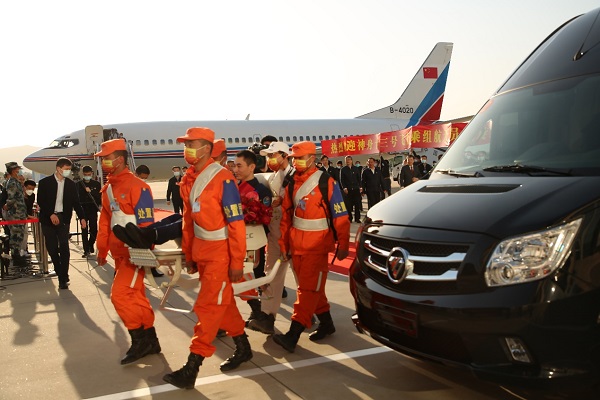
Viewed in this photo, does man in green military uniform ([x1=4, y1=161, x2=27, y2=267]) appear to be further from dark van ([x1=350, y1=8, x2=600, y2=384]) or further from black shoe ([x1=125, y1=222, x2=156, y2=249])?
dark van ([x1=350, y1=8, x2=600, y2=384])

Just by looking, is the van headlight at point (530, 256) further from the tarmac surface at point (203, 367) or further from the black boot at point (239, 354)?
the black boot at point (239, 354)

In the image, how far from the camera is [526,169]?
398 centimetres

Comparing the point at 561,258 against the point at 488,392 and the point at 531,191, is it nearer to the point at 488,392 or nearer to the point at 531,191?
the point at 531,191

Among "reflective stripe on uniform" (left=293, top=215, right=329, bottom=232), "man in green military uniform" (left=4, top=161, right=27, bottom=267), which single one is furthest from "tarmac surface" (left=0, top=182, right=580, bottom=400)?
"man in green military uniform" (left=4, top=161, right=27, bottom=267)

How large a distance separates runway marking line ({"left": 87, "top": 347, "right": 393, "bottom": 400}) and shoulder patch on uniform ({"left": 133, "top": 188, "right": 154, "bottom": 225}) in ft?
5.09

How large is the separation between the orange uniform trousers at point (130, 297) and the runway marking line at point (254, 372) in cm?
83

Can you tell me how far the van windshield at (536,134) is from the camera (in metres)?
3.90

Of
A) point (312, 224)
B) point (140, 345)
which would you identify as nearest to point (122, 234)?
point (140, 345)

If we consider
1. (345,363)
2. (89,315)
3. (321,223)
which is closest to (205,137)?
(321,223)

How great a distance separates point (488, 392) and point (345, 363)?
1.23m

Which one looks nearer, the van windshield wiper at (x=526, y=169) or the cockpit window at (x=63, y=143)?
the van windshield wiper at (x=526, y=169)

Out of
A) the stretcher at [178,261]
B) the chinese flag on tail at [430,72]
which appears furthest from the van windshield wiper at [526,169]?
the chinese flag on tail at [430,72]

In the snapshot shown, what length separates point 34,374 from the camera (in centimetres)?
495

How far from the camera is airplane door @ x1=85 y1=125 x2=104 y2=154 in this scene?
25.6m
